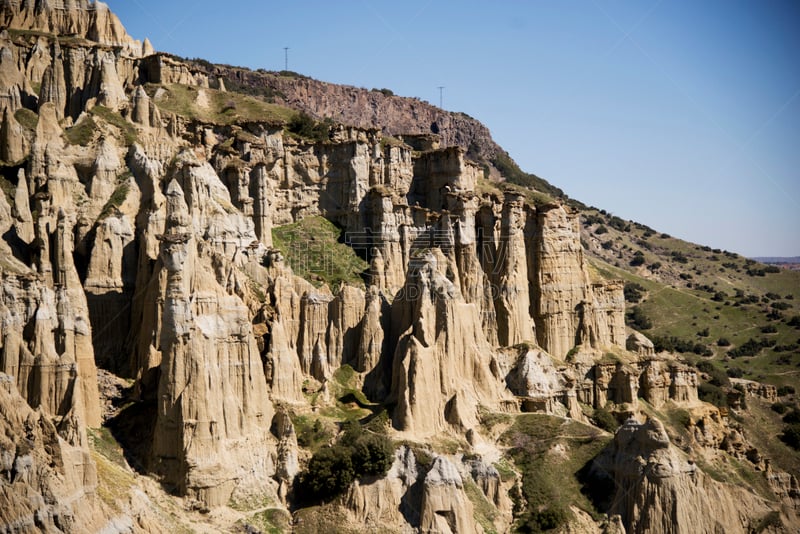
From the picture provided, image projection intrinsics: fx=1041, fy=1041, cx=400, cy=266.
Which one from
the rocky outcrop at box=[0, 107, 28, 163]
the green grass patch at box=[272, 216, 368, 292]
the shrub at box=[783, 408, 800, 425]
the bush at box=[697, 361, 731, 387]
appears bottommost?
the shrub at box=[783, 408, 800, 425]

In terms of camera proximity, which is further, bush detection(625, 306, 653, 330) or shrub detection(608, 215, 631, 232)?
shrub detection(608, 215, 631, 232)

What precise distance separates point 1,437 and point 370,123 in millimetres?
117281

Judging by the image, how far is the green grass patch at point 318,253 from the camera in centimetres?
7481

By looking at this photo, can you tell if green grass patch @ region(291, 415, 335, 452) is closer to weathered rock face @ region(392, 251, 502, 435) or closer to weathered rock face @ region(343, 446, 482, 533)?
weathered rock face @ region(343, 446, 482, 533)

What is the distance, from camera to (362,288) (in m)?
74.0

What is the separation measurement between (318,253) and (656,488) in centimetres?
2932

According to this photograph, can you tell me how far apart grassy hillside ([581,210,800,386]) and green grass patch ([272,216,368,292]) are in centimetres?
4159

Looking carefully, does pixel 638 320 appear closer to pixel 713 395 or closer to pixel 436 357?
pixel 713 395

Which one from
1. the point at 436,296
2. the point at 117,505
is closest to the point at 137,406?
the point at 117,505

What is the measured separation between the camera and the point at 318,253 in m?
77.1

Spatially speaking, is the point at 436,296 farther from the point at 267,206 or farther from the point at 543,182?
the point at 543,182

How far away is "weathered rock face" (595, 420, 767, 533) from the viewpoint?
63.7 metres

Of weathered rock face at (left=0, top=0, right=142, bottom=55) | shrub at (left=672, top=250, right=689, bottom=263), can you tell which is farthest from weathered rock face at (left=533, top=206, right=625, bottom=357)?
shrub at (left=672, top=250, right=689, bottom=263)

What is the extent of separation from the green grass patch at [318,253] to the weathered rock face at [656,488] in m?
22.2
